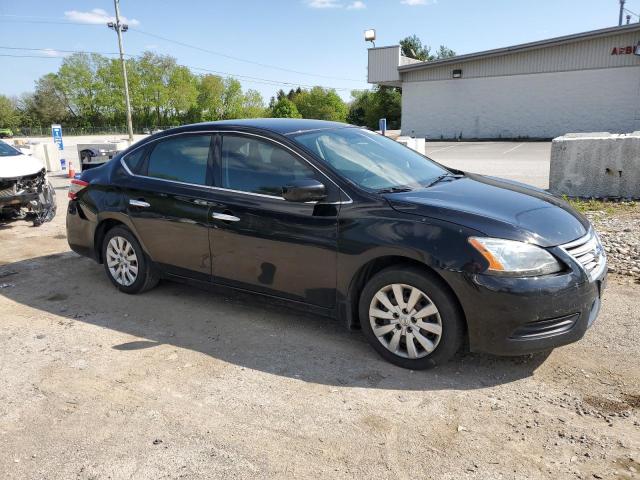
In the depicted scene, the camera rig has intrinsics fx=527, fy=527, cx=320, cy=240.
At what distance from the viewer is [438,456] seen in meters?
2.75

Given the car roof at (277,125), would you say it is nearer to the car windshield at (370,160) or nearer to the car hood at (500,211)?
the car windshield at (370,160)

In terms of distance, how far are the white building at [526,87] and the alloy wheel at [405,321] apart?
3247 cm

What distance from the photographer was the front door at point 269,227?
3859 millimetres

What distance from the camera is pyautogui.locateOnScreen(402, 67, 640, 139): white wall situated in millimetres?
31234

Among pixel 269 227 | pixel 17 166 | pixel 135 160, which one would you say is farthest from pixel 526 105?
pixel 269 227

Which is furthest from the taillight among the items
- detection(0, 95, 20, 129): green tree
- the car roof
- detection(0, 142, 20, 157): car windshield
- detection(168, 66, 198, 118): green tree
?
detection(168, 66, 198, 118): green tree

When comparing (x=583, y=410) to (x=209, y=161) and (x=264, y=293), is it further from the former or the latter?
(x=209, y=161)

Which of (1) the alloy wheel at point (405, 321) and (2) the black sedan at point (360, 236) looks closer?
(2) the black sedan at point (360, 236)

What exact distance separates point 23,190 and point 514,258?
26.3ft

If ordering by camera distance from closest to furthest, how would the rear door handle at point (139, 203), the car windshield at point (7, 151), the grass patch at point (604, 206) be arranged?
the rear door handle at point (139, 203), the grass patch at point (604, 206), the car windshield at point (7, 151)

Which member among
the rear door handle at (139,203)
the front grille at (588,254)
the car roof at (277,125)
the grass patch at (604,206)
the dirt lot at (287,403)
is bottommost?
the dirt lot at (287,403)

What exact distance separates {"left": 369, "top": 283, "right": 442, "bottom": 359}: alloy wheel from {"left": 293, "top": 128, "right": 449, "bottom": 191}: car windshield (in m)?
0.81

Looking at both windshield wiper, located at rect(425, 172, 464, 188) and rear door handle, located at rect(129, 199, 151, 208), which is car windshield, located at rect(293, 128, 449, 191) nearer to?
windshield wiper, located at rect(425, 172, 464, 188)

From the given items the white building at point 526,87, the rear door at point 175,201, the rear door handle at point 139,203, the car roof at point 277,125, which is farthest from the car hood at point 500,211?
the white building at point 526,87
